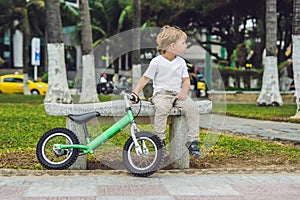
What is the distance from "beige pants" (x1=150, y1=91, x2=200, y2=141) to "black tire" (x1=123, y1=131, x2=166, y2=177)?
231 mm

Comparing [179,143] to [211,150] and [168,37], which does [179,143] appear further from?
[211,150]

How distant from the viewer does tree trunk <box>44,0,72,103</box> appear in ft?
58.0

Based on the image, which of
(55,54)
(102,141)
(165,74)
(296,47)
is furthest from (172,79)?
(55,54)

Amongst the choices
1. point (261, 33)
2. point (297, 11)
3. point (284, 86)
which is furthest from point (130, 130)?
point (261, 33)

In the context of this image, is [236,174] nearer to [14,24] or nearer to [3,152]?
[3,152]

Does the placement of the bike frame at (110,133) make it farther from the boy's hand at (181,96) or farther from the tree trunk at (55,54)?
the tree trunk at (55,54)

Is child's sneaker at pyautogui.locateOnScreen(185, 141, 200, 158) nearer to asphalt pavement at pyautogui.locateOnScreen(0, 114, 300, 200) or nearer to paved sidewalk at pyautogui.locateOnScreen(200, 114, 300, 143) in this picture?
asphalt pavement at pyautogui.locateOnScreen(0, 114, 300, 200)

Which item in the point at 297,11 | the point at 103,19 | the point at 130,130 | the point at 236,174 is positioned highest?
the point at 103,19

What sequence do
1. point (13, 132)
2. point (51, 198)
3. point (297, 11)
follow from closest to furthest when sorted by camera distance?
point (51, 198) < point (13, 132) < point (297, 11)

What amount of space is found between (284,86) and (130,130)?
2514cm

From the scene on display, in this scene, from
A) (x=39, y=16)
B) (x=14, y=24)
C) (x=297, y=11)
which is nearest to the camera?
(x=297, y=11)

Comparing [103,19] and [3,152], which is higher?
[103,19]

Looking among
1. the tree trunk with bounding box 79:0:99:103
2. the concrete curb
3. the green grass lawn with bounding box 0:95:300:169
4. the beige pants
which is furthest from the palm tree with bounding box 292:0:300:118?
the tree trunk with bounding box 79:0:99:103

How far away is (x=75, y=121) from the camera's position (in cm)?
662
